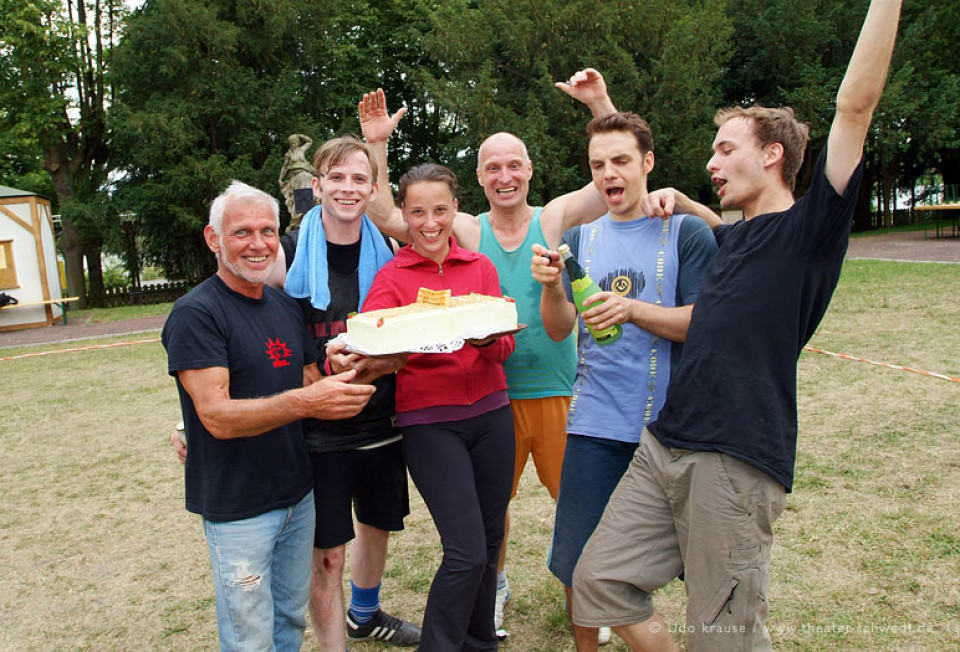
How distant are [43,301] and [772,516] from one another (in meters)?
21.5

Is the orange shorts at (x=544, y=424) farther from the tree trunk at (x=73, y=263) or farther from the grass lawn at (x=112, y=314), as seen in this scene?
the tree trunk at (x=73, y=263)

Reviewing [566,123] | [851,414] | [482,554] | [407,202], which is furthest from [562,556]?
[566,123]

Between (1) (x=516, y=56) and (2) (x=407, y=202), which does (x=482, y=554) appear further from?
(1) (x=516, y=56)

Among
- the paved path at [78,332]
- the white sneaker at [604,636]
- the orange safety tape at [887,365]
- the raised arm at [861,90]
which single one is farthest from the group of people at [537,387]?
the paved path at [78,332]

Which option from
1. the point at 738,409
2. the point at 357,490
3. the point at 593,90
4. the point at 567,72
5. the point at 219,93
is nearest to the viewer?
the point at 738,409

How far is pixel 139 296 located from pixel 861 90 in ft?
92.7

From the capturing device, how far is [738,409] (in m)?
2.40

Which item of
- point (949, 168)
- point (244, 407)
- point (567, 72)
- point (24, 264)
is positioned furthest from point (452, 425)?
point (949, 168)

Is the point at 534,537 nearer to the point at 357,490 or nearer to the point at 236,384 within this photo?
the point at 357,490

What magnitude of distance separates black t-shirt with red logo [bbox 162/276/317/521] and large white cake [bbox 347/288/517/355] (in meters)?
0.32

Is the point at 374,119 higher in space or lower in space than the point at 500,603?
higher

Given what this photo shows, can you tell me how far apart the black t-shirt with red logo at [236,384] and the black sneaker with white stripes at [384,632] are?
125 cm

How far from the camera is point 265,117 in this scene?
81.9 ft

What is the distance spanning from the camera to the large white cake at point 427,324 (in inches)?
102
